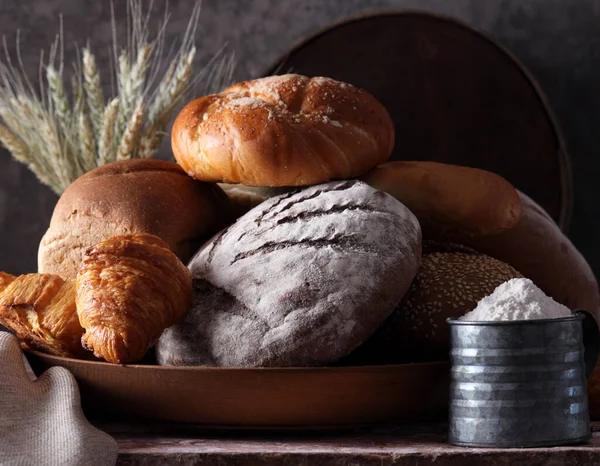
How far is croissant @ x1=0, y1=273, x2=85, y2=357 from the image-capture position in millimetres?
1003

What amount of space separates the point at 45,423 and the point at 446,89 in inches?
53.1

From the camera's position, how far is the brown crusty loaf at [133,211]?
1.18 meters

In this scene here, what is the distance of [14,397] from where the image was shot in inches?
34.8

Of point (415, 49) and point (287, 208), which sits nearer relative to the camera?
point (287, 208)

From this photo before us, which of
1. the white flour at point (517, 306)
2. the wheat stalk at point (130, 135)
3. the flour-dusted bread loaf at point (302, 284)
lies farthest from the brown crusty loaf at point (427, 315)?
the wheat stalk at point (130, 135)

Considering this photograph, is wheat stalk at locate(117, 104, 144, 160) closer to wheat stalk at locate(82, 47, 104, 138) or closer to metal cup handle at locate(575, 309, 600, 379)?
wheat stalk at locate(82, 47, 104, 138)

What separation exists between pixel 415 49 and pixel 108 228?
1.01m

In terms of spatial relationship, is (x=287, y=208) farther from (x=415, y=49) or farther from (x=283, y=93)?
(x=415, y=49)

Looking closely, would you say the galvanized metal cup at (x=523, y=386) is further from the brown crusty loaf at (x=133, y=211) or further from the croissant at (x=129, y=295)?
the brown crusty loaf at (x=133, y=211)

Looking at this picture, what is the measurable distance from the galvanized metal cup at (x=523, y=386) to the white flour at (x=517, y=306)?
0.08 feet

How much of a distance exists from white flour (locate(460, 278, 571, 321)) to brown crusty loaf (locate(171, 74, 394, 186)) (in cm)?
37

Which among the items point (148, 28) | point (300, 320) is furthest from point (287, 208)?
point (148, 28)

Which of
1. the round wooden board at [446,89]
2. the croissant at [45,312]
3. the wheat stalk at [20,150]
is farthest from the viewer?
the round wooden board at [446,89]

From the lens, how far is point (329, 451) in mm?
768
